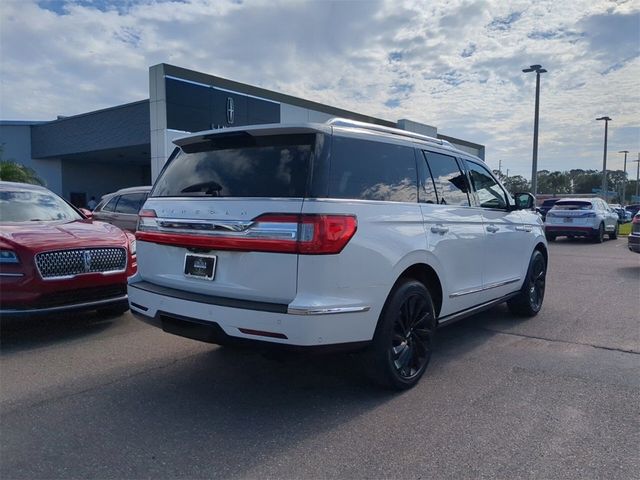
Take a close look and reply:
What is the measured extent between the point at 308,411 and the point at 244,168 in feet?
5.88

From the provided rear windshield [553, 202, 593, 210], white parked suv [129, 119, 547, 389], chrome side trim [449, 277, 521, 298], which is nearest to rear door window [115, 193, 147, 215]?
white parked suv [129, 119, 547, 389]

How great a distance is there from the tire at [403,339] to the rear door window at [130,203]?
7.47 m

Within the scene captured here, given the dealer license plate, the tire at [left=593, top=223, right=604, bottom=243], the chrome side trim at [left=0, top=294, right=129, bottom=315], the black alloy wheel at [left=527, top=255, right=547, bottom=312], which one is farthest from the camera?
the tire at [left=593, top=223, right=604, bottom=243]

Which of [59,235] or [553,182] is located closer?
[59,235]

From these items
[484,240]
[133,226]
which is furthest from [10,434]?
[133,226]

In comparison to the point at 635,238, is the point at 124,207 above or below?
above

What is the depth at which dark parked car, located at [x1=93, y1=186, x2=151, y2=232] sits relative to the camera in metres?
9.95

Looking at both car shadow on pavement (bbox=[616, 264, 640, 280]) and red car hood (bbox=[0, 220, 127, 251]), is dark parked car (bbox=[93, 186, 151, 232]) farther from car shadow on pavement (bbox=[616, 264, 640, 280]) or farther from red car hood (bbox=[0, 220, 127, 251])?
car shadow on pavement (bbox=[616, 264, 640, 280])

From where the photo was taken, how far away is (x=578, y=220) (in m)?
18.3

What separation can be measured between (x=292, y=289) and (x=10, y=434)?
2.02 m

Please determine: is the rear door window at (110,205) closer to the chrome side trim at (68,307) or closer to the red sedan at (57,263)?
the red sedan at (57,263)

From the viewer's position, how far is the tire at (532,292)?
6.21 meters

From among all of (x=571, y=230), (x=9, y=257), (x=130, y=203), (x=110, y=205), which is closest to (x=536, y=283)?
(x=9, y=257)

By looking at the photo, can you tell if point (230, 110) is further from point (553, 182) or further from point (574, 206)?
point (553, 182)
